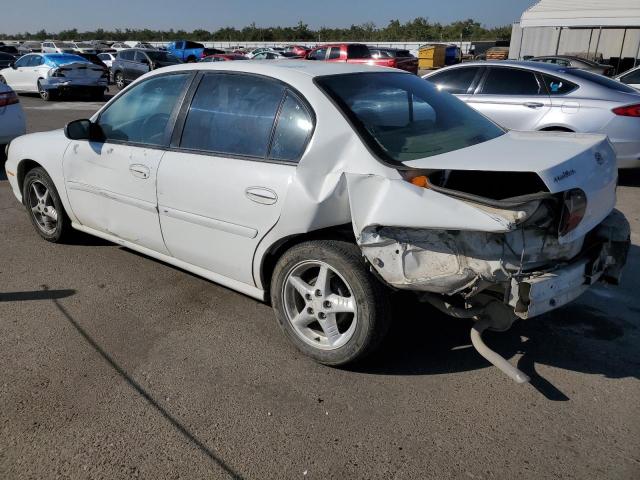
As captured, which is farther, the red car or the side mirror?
the red car

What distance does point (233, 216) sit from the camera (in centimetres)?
340

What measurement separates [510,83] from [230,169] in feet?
18.4

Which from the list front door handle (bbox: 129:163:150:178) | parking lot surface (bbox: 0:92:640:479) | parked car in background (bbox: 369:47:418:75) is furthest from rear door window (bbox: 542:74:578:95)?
parked car in background (bbox: 369:47:418:75)

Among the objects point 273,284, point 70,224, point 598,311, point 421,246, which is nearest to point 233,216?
point 273,284

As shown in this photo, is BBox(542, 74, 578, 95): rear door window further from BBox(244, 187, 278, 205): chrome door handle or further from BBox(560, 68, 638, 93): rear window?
BBox(244, 187, 278, 205): chrome door handle

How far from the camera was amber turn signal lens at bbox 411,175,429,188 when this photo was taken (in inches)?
111

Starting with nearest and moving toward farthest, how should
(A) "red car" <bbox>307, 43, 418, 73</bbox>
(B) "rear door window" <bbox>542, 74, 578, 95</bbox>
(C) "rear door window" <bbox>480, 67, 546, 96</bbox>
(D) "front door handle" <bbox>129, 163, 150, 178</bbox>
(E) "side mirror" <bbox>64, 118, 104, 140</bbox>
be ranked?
(D) "front door handle" <bbox>129, 163, 150, 178</bbox> < (E) "side mirror" <bbox>64, 118, 104, 140</bbox> < (B) "rear door window" <bbox>542, 74, 578, 95</bbox> < (C) "rear door window" <bbox>480, 67, 546, 96</bbox> < (A) "red car" <bbox>307, 43, 418, 73</bbox>

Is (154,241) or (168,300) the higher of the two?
(154,241)

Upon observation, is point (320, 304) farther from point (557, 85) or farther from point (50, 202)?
point (557, 85)

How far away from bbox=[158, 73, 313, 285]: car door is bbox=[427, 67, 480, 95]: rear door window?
16.6 ft

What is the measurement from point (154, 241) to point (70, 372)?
118 centimetres

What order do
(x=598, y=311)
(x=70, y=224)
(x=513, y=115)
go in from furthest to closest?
(x=513, y=115), (x=70, y=224), (x=598, y=311)

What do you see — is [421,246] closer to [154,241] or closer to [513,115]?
[154,241]

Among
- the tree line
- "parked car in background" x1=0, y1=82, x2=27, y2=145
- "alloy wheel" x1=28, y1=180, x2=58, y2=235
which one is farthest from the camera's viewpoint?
the tree line
